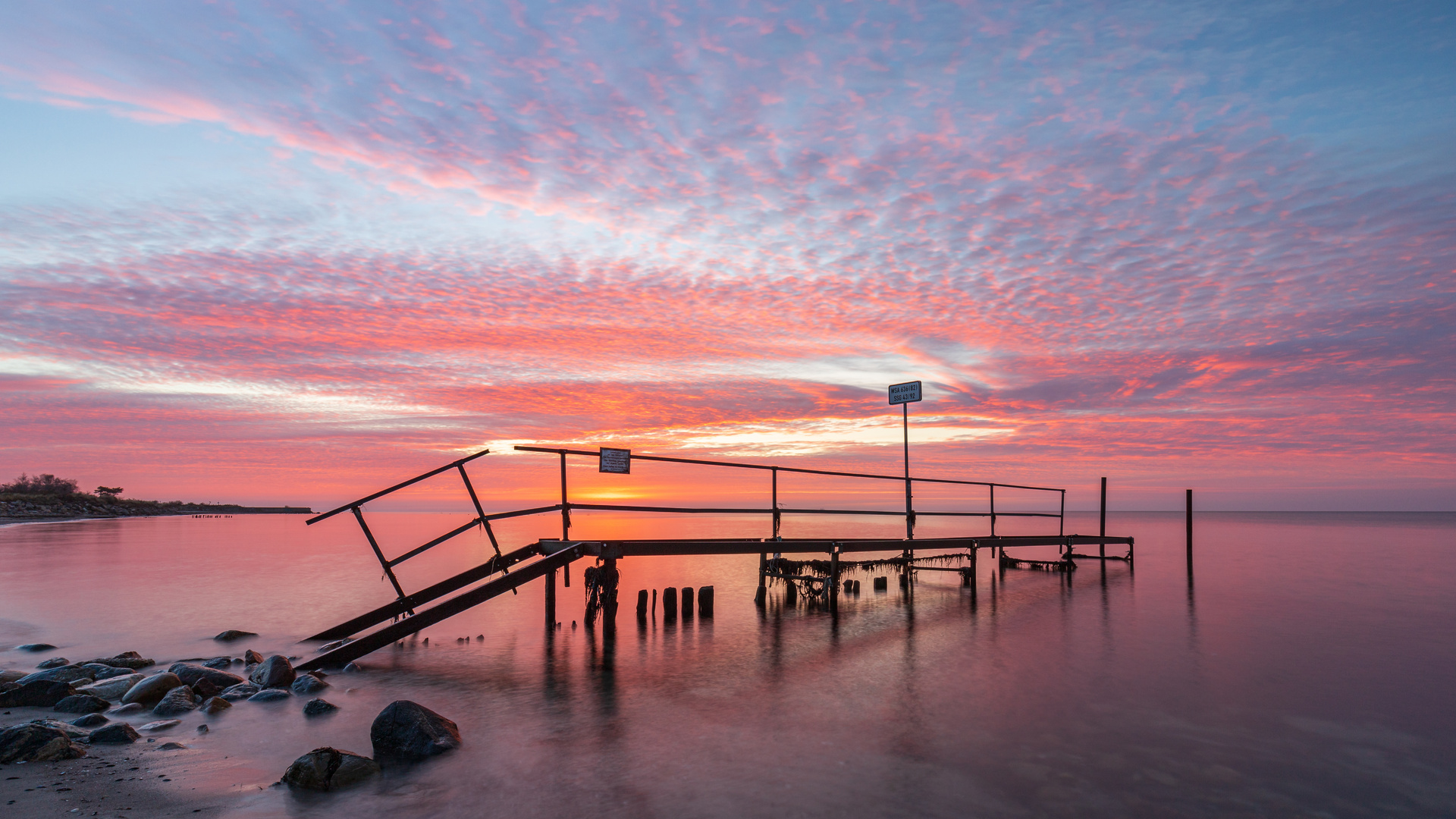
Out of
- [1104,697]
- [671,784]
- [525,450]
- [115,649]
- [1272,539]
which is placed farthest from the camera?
[1272,539]

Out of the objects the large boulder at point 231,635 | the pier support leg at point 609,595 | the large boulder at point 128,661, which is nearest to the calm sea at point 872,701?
the large boulder at point 231,635

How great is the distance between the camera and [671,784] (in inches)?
289

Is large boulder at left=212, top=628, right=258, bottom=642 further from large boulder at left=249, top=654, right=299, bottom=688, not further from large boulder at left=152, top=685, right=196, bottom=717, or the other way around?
large boulder at left=152, top=685, right=196, bottom=717

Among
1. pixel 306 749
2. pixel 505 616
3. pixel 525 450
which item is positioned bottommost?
pixel 505 616

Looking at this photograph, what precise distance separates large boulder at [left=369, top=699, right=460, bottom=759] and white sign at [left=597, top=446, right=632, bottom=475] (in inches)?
223

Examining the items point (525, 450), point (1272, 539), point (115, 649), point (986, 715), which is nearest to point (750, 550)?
point (525, 450)

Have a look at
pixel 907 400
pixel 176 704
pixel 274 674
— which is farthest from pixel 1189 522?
pixel 176 704

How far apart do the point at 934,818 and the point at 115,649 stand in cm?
1607

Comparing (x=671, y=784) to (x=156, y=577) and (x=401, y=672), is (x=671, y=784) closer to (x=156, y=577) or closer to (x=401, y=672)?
(x=401, y=672)

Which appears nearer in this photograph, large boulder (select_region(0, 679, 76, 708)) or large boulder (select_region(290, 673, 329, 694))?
large boulder (select_region(0, 679, 76, 708))

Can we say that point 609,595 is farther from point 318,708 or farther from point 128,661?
point 128,661

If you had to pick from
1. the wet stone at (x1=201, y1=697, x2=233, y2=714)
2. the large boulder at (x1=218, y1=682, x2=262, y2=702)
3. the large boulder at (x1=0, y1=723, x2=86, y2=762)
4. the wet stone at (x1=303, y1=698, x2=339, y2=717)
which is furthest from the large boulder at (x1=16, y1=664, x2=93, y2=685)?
the wet stone at (x1=303, y1=698, x2=339, y2=717)

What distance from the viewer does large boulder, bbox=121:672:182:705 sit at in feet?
31.8

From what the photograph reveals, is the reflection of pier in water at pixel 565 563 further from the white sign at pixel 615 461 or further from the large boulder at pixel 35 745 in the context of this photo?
the large boulder at pixel 35 745
